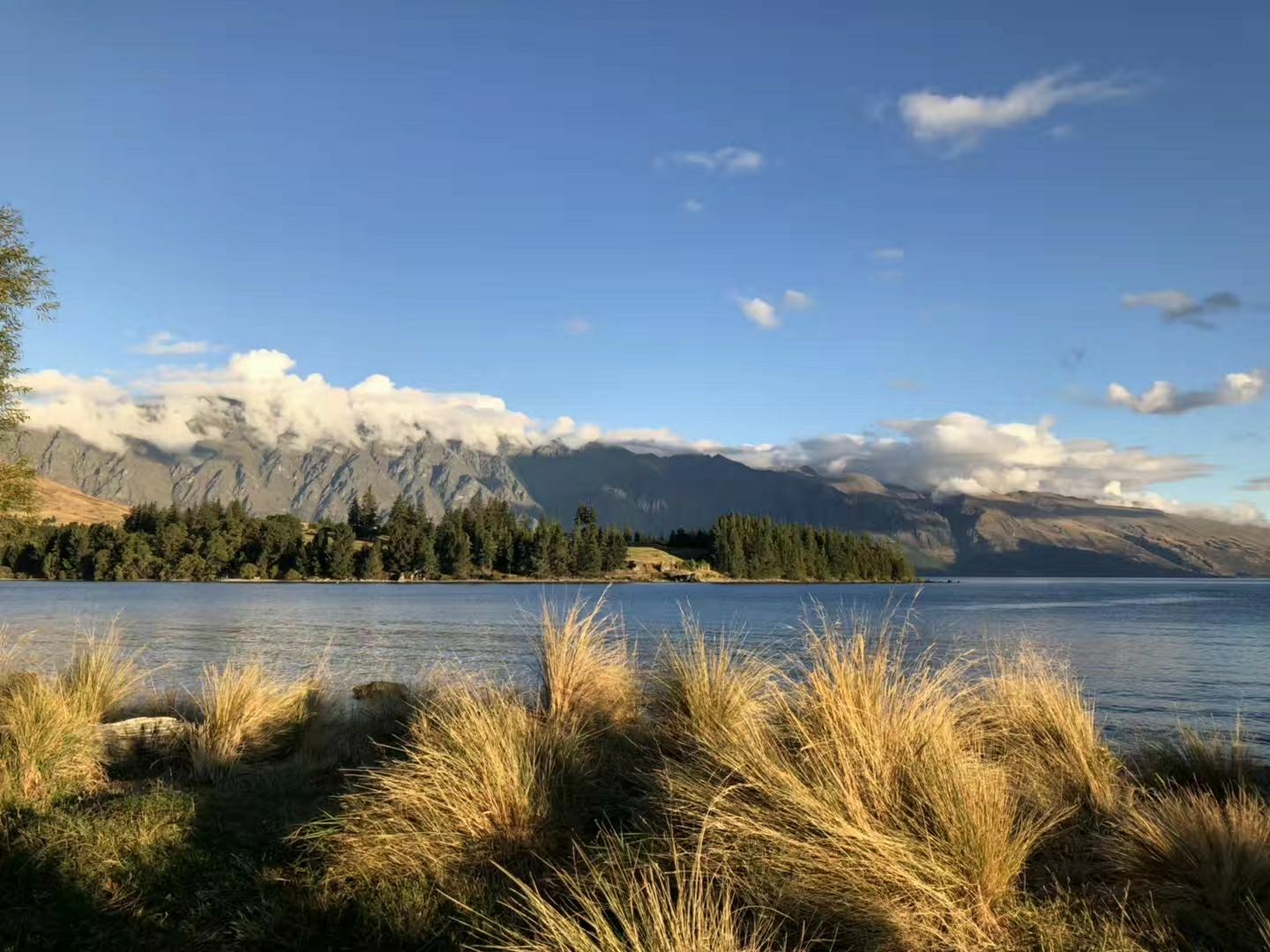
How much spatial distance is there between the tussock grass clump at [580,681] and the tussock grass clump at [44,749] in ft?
14.8

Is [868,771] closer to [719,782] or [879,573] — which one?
[719,782]

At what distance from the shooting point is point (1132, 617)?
192 ft

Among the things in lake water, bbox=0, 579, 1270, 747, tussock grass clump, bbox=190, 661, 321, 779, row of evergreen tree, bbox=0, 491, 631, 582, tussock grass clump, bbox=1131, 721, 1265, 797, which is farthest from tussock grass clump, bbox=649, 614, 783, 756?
row of evergreen tree, bbox=0, 491, 631, 582

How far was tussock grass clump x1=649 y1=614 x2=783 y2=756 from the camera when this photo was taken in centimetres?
→ 688

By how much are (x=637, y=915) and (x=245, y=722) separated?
24.7 ft

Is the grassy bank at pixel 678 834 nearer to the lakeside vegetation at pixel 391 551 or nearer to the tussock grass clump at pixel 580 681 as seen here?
the tussock grass clump at pixel 580 681

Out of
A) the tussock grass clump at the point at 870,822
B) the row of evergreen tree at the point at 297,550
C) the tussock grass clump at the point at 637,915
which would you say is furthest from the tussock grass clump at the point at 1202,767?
the row of evergreen tree at the point at 297,550

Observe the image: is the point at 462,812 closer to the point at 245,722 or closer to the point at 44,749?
the point at 44,749

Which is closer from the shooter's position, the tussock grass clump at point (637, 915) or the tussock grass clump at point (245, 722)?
the tussock grass clump at point (637, 915)

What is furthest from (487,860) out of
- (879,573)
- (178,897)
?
(879,573)

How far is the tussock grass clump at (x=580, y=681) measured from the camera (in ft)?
29.9

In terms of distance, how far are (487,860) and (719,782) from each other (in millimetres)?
1680

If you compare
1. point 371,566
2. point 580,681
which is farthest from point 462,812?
point 371,566

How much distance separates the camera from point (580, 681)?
957cm
